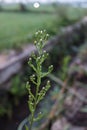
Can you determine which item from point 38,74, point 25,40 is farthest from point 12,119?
point 38,74

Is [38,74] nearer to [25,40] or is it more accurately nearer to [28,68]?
[28,68]

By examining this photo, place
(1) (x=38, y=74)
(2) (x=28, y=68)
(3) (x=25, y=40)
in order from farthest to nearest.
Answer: (3) (x=25, y=40), (2) (x=28, y=68), (1) (x=38, y=74)

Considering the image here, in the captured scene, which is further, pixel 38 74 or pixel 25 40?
pixel 25 40

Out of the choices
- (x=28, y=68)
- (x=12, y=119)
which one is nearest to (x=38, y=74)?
(x=12, y=119)

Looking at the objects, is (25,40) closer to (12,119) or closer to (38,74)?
(12,119)

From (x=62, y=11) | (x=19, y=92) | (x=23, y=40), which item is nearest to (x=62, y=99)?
(x=19, y=92)

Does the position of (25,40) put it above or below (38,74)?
below

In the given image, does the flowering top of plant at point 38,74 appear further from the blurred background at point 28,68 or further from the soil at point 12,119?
the soil at point 12,119

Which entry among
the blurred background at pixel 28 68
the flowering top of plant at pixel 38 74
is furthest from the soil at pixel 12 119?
the flowering top of plant at pixel 38 74

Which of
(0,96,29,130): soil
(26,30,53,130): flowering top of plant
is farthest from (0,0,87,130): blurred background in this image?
(26,30,53,130): flowering top of plant

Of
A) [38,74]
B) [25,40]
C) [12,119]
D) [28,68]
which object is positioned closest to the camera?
[38,74]

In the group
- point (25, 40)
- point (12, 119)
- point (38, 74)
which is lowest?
point (25, 40)
